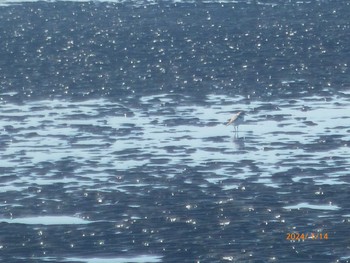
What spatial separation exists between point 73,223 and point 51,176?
3.74 meters

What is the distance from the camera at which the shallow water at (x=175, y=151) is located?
1750cm

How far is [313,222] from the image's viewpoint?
18.1 metres

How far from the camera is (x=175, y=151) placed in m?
24.3

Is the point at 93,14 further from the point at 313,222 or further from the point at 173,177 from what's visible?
the point at 313,222

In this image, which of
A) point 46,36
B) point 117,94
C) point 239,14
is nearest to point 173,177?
point 117,94

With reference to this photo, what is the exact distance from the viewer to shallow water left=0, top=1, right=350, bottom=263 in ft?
57.4
